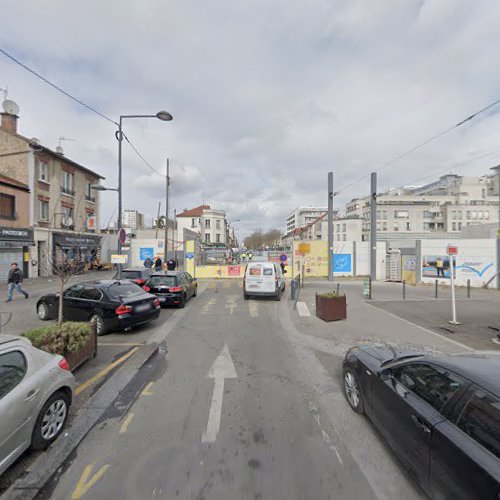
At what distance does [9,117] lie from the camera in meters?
20.6

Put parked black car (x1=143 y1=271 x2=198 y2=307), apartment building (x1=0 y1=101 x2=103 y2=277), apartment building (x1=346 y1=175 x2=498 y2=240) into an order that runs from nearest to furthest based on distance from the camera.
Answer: parked black car (x1=143 y1=271 x2=198 y2=307)
apartment building (x1=0 y1=101 x2=103 y2=277)
apartment building (x1=346 y1=175 x2=498 y2=240)

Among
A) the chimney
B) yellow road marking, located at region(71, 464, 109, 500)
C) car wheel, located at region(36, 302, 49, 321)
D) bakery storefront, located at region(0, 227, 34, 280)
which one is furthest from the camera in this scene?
the chimney

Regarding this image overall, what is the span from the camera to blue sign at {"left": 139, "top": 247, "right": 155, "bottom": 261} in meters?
26.4

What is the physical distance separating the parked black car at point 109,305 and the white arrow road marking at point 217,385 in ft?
8.54

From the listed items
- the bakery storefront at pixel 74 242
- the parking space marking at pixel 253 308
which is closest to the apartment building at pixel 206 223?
the bakery storefront at pixel 74 242

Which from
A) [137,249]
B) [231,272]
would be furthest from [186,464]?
[137,249]

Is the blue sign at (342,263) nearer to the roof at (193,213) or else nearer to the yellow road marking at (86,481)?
the yellow road marking at (86,481)

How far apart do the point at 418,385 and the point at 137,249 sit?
27.2 meters

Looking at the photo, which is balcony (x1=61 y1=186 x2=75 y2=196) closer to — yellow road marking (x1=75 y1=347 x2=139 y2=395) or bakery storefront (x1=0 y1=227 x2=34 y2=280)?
bakery storefront (x1=0 y1=227 x2=34 y2=280)

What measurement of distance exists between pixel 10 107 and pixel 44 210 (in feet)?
26.6

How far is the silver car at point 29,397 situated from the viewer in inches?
98.0

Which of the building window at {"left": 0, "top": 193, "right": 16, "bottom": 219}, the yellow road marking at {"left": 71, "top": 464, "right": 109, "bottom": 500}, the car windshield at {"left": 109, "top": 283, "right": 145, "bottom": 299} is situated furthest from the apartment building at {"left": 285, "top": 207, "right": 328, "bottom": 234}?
the yellow road marking at {"left": 71, "top": 464, "right": 109, "bottom": 500}

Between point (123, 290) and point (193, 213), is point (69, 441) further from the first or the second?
point (193, 213)

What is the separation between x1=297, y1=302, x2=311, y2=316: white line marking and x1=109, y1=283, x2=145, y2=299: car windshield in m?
5.54
